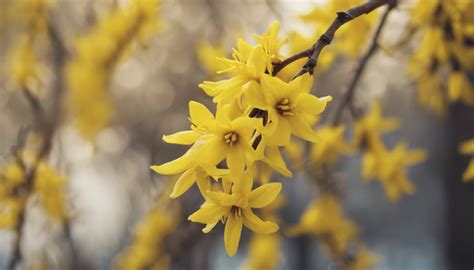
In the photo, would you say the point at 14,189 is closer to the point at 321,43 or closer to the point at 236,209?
the point at 236,209

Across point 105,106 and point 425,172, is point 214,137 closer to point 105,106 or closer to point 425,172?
point 105,106

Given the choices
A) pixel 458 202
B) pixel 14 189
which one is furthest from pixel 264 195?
pixel 458 202

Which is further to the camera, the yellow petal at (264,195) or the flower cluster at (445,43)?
the flower cluster at (445,43)

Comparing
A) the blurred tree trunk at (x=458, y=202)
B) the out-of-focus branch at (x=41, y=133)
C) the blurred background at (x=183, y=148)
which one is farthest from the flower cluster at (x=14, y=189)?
the blurred tree trunk at (x=458, y=202)

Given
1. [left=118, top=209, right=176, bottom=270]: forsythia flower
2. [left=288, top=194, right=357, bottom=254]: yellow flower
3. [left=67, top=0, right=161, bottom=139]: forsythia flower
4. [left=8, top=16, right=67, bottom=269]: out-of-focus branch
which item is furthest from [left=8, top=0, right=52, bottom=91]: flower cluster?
[left=288, top=194, right=357, bottom=254]: yellow flower

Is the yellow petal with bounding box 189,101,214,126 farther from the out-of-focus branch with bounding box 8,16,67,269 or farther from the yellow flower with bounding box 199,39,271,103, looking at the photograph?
the out-of-focus branch with bounding box 8,16,67,269

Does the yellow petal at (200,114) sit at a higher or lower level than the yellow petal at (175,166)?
higher

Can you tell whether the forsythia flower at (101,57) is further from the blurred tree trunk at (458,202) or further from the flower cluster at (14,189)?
the blurred tree trunk at (458,202)
